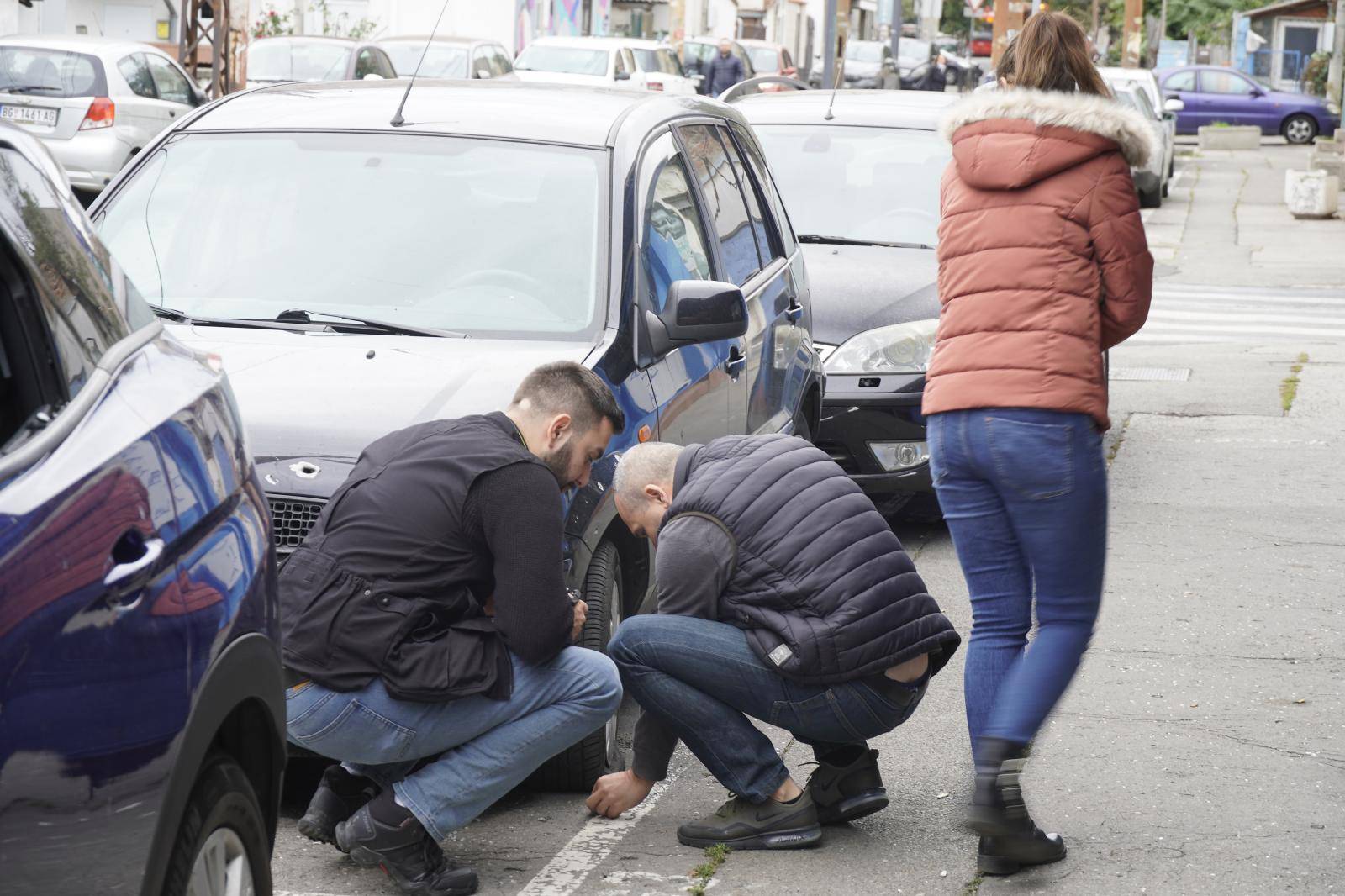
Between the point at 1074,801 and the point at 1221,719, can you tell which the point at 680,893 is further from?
the point at 1221,719

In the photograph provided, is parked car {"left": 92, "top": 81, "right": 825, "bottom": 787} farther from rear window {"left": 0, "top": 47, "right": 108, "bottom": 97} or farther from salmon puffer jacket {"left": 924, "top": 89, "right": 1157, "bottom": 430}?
rear window {"left": 0, "top": 47, "right": 108, "bottom": 97}

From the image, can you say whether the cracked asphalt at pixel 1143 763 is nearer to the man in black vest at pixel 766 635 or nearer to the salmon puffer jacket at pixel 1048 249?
the man in black vest at pixel 766 635

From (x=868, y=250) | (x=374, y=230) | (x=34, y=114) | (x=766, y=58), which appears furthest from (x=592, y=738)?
(x=766, y=58)

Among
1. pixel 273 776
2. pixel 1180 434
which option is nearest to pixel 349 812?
pixel 273 776

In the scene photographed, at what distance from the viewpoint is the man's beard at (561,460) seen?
159 inches

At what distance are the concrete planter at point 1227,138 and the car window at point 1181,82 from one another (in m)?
3.02

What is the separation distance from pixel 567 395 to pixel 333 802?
1.09 m

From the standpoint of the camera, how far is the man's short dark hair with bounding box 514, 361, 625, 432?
13.3 ft

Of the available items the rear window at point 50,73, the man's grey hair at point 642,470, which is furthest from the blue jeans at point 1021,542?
the rear window at point 50,73

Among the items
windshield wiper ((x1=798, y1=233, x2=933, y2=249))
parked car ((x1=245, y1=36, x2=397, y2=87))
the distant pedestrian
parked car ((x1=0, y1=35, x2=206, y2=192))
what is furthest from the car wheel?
windshield wiper ((x1=798, y1=233, x2=933, y2=249))

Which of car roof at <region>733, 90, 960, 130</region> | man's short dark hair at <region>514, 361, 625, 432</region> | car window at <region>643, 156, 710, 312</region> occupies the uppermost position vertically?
car roof at <region>733, 90, 960, 130</region>

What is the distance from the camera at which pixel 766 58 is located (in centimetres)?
4222

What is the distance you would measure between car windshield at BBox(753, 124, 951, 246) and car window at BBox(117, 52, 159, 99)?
1070 cm

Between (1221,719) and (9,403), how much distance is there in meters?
3.84
